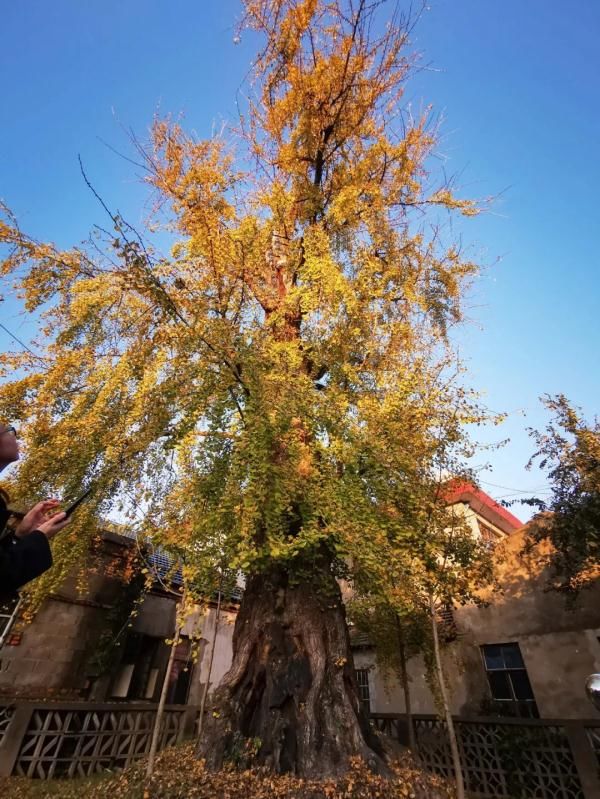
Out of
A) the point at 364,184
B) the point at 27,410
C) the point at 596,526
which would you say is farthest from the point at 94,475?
the point at 596,526

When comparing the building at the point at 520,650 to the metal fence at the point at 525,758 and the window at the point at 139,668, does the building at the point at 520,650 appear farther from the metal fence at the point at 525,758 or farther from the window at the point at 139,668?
the window at the point at 139,668

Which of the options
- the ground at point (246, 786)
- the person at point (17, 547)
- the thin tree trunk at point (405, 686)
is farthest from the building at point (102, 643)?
the person at point (17, 547)

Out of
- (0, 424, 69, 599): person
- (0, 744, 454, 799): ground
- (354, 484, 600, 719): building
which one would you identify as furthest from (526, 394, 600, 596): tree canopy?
(0, 424, 69, 599): person

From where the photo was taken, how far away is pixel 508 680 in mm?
12172

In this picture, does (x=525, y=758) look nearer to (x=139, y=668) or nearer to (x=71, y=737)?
(x=71, y=737)

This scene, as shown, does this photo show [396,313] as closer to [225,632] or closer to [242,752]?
[242,752]

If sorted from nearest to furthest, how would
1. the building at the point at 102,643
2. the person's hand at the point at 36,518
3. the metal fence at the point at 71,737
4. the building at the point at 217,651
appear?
the person's hand at the point at 36,518
the metal fence at the point at 71,737
the building at the point at 102,643
the building at the point at 217,651

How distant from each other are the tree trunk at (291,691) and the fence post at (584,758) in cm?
399

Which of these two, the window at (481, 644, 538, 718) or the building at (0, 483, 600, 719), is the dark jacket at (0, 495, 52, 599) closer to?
the building at (0, 483, 600, 719)

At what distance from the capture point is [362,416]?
6852mm

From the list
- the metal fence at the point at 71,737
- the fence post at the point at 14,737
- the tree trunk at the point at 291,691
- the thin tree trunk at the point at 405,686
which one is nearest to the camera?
the tree trunk at the point at 291,691

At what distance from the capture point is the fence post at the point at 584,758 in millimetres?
6961

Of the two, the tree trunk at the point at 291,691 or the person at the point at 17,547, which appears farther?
the tree trunk at the point at 291,691

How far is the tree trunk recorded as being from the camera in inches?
225
